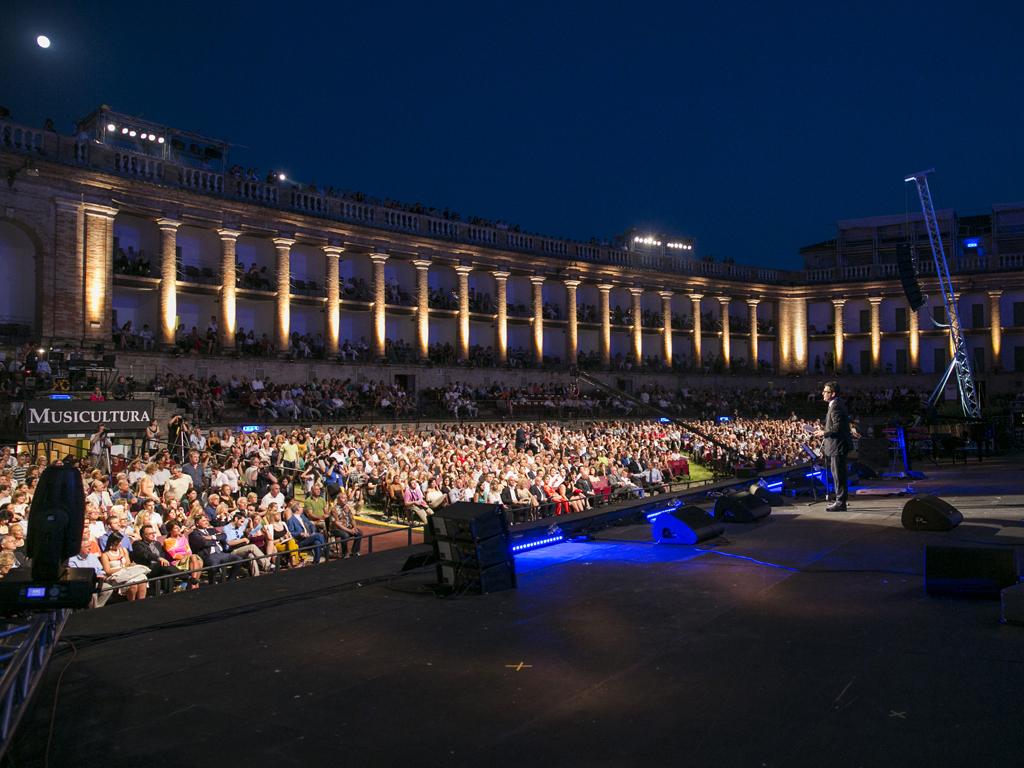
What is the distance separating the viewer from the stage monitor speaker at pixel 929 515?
1030cm

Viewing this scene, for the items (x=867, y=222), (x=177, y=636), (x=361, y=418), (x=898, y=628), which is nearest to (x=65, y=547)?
(x=177, y=636)

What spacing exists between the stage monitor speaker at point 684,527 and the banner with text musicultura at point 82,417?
33.2 feet

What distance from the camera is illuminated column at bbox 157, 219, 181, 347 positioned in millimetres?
29938

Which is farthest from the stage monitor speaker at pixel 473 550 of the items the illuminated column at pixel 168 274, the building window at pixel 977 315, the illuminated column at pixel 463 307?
the building window at pixel 977 315

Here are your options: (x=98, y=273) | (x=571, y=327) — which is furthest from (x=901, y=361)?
(x=98, y=273)

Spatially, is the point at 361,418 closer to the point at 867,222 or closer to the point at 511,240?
the point at 511,240

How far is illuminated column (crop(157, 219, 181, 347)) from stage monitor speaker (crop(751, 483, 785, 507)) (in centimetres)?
2414

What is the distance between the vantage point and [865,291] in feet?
172

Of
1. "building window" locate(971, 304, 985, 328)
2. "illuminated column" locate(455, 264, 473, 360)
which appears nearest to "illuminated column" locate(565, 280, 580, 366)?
"illuminated column" locate(455, 264, 473, 360)

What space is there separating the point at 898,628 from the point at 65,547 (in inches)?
244

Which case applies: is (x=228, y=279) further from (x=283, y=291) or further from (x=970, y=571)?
(x=970, y=571)

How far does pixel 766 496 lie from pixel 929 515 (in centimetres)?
313

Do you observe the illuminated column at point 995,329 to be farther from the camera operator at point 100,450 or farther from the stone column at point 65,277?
the camera operator at point 100,450

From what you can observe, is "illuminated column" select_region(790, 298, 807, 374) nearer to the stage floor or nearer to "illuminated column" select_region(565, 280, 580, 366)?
"illuminated column" select_region(565, 280, 580, 366)
